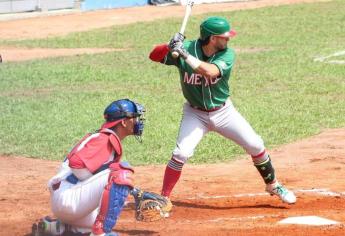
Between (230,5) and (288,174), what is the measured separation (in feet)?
80.0

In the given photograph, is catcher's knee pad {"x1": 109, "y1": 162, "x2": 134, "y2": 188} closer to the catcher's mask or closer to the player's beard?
the catcher's mask

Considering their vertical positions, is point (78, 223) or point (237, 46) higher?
point (78, 223)

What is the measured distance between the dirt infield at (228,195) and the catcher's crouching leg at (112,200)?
1.13 meters

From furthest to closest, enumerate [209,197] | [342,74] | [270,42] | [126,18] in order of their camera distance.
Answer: [126,18] → [270,42] → [342,74] → [209,197]

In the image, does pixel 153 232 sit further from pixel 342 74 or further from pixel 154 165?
pixel 342 74

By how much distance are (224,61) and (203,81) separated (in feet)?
0.93

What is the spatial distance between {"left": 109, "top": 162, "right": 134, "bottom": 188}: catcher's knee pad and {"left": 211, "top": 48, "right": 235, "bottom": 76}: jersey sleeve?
1.91 m

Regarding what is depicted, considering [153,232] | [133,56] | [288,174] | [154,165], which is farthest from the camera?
[133,56]

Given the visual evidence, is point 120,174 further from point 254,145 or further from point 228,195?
point 228,195

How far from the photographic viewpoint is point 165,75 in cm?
1814

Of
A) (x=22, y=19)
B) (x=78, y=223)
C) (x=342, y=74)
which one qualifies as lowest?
(x=22, y=19)

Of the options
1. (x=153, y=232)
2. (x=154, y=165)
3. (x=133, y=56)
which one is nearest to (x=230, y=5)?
(x=133, y=56)

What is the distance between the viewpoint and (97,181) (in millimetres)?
6535

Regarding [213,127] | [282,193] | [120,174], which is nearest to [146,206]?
[120,174]
